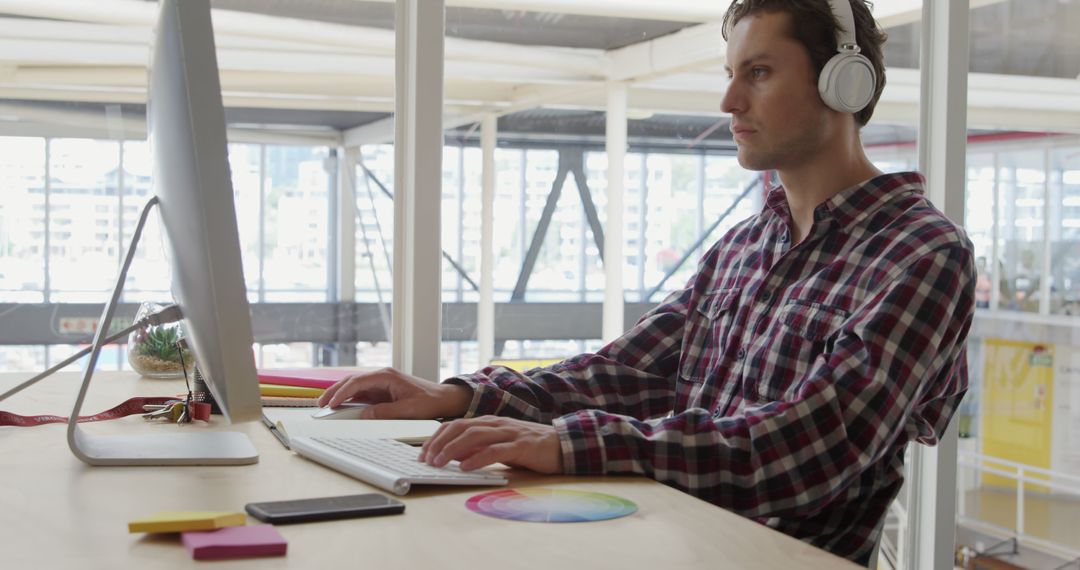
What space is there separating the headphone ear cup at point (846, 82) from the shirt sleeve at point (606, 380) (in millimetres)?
375

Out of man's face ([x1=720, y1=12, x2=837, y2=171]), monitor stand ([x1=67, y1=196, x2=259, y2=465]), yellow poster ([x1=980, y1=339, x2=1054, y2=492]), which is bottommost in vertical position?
yellow poster ([x1=980, y1=339, x2=1054, y2=492])

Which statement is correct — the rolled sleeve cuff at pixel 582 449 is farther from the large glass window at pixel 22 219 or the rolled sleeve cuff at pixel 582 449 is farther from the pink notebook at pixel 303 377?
the large glass window at pixel 22 219

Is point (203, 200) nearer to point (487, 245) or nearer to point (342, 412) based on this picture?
point (342, 412)

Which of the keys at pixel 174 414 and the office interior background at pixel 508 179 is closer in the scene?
the keys at pixel 174 414

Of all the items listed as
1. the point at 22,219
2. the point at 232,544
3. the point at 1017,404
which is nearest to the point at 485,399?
the point at 232,544

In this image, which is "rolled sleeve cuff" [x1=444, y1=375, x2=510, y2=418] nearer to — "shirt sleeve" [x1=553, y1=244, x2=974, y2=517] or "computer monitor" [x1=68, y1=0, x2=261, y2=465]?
"shirt sleeve" [x1=553, y1=244, x2=974, y2=517]

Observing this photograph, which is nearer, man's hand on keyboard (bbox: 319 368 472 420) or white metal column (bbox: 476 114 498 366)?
man's hand on keyboard (bbox: 319 368 472 420)

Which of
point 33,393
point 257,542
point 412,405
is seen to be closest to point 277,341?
point 33,393

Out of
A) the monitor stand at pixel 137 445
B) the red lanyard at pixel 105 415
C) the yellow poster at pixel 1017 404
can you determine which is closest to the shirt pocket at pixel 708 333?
the monitor stand at pixel 137 445

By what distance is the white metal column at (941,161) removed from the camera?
2238mm

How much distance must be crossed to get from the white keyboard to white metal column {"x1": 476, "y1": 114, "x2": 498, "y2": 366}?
3.48 feet

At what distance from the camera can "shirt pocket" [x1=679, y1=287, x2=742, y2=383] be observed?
4.95 ft

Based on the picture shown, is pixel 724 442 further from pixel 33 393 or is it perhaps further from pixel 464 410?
pixel 33 393

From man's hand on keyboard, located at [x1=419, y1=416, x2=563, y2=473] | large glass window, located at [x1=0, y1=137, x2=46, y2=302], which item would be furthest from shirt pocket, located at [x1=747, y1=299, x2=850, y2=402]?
large glass window, located at [x1=0, y1=137, x2=46, y2=302]
